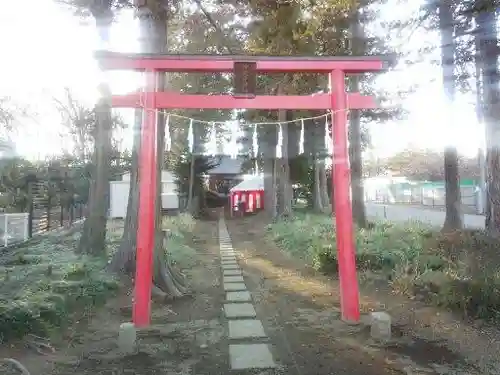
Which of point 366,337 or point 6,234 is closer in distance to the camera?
point 366,337

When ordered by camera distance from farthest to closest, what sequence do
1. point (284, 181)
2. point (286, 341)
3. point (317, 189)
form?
point (317, 189), point (284, 181), point (286, 341)

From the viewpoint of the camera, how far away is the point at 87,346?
5254mm

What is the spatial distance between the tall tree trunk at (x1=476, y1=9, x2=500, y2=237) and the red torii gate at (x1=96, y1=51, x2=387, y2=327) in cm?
548

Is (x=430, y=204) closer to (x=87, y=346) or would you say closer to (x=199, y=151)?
(x=199, y=151)

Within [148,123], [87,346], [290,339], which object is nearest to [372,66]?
[148,123]

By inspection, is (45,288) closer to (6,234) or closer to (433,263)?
(6,234)

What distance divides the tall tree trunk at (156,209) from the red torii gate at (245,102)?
72.6 inches

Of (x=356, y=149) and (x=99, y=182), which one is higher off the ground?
(x=356, y=149)

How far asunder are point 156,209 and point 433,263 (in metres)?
5.45

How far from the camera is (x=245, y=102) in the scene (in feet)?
19.8

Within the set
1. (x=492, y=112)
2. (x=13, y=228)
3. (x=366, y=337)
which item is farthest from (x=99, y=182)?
(x=492, y=112)

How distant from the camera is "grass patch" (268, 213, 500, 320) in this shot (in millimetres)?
5918

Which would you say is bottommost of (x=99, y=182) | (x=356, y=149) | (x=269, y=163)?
(x=99, y=182)

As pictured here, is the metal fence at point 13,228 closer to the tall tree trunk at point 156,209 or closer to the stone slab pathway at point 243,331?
the tall tree trunk at point 156,209
